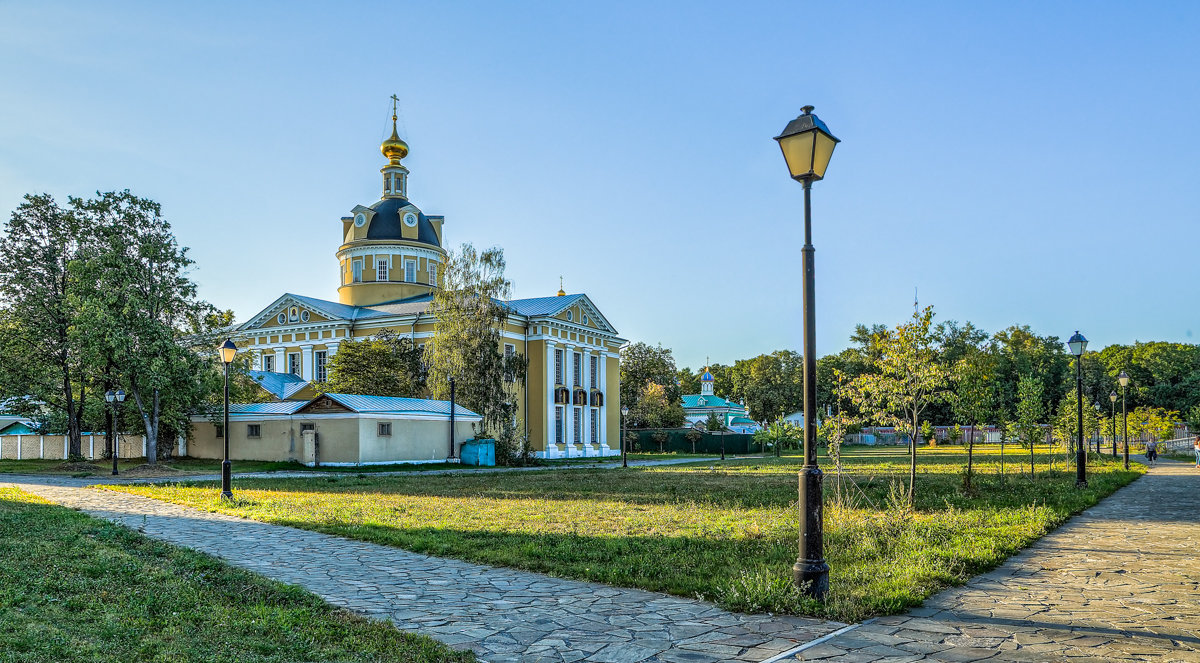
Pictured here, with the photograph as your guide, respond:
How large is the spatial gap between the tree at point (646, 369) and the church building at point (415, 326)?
1826 cm

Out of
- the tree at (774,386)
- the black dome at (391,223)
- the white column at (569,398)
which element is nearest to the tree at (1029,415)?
the white column at (569,398)

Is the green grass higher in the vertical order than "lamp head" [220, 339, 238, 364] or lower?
lower

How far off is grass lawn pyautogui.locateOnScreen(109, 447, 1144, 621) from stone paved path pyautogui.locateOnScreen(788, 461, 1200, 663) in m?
0.34

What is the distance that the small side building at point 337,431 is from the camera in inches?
1305

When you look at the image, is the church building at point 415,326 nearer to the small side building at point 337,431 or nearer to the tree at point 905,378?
the small side building at point 337,431

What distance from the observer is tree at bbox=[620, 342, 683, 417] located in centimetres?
7462

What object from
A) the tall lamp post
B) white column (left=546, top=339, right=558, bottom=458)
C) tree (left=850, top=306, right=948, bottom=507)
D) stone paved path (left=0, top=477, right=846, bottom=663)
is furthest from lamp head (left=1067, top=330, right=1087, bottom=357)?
white column (left=546, top=339, right=558, bottom=458)

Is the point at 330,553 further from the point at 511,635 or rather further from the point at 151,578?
the point at 511,635

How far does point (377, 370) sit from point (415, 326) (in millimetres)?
4410

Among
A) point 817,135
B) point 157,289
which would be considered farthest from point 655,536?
point 157,289

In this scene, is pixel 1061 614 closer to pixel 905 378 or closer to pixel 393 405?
pixel 905 378

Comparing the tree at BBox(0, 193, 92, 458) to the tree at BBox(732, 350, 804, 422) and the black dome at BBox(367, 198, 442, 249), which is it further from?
the tree at BBox(732, 350, 804, 422)

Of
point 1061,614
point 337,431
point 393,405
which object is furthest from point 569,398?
point 1061,614

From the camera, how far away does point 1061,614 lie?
6492 mm
